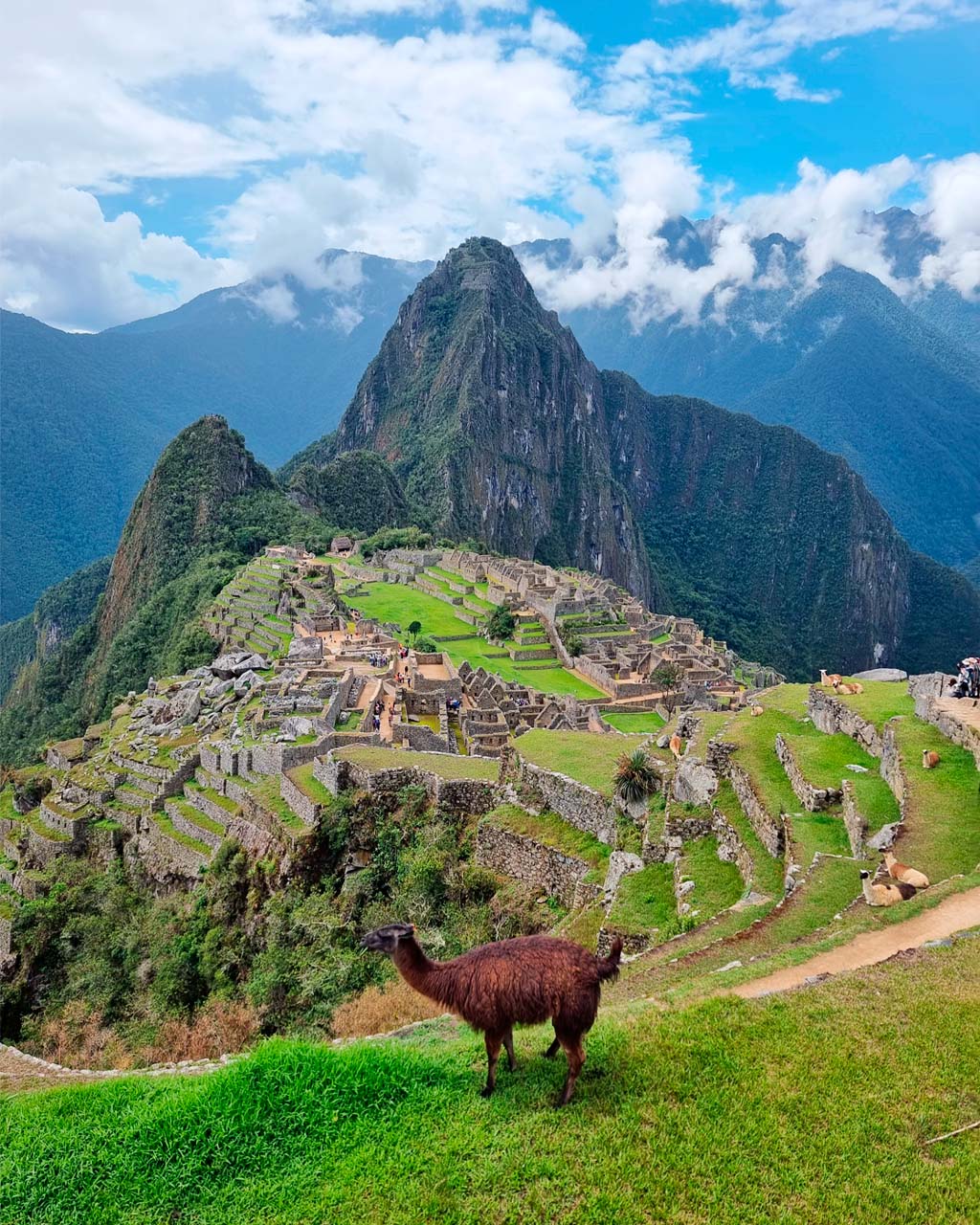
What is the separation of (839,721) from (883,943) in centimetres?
792

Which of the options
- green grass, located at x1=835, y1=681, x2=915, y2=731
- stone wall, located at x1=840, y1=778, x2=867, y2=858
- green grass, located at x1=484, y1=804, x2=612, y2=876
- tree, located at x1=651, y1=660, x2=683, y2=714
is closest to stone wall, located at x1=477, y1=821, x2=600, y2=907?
green grass, located at x1=484, y1=804, x2=612, y2=876

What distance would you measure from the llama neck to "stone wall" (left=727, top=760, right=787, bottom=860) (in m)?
6.78

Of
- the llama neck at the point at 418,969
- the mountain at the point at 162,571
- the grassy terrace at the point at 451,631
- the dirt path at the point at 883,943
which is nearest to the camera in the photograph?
the llama neck at the point at 418,969

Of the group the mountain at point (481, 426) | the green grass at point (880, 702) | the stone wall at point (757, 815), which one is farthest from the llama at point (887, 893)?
the mountain at point (481, 426)

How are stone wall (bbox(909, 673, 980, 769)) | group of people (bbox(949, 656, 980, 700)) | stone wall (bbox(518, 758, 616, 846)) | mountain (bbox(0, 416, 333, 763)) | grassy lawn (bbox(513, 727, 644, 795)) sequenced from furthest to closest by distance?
mountain (bbox(0, 416, 333, 763)) → grassy lawn (bbox(513, 727, 644, 795)) → group of people (bbox(949, 656, 980, 700)) → stone wall (bbox(518, 758, 616, 846)) → stone wall (bbox(909, 673, 980, 769))

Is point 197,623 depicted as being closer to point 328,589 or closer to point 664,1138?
point 328,589

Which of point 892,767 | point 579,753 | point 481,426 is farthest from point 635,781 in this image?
point 481,426

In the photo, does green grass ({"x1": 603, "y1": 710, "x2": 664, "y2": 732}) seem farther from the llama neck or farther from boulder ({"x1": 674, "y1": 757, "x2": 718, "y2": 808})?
the llama neck

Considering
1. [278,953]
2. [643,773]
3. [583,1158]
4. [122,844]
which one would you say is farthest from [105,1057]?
[583,1158]

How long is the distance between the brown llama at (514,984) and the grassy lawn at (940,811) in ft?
18.4

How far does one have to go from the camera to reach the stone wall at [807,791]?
→ 1155 cm

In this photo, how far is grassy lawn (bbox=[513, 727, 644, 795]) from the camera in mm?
14102

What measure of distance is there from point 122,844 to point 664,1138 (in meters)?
19.5

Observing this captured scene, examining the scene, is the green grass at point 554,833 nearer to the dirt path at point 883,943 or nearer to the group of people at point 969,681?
the dirt path at point 883,943
